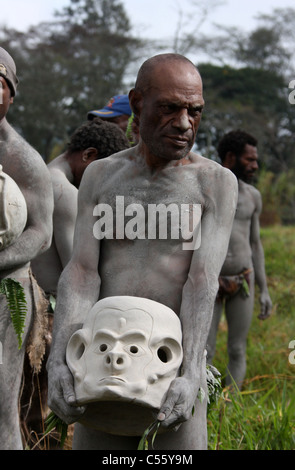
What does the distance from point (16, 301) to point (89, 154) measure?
1.65m

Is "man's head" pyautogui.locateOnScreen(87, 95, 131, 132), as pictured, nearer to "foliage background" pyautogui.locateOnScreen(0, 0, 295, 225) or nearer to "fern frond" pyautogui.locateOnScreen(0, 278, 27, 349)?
"fern frond" pyautogui.locateOnScreen(0, 278, 27, 349)

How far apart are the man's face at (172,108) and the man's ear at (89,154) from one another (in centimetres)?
197

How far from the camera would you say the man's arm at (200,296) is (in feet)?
8.03

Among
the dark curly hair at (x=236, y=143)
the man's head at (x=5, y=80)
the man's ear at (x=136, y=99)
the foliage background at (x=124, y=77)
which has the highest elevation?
the man's ear at (x=136, y=99)

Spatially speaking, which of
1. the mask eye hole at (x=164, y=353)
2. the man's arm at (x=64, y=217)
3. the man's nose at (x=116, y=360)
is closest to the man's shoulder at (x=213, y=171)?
the mask eye hole at (x=164, y=353)

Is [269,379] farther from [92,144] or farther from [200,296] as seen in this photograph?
[200,296]

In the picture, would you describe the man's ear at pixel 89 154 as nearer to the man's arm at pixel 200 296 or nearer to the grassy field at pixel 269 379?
the grassy field at pixel 269 379

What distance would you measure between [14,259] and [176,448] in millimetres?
1221

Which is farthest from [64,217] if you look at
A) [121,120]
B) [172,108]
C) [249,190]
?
[249,190]

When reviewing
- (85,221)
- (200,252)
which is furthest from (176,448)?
(85,221)

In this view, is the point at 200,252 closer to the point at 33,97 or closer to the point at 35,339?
the point at 35,339

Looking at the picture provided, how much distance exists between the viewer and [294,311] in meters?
9.48

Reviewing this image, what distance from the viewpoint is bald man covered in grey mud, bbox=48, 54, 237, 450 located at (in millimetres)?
2723

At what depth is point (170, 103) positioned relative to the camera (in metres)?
2.73
